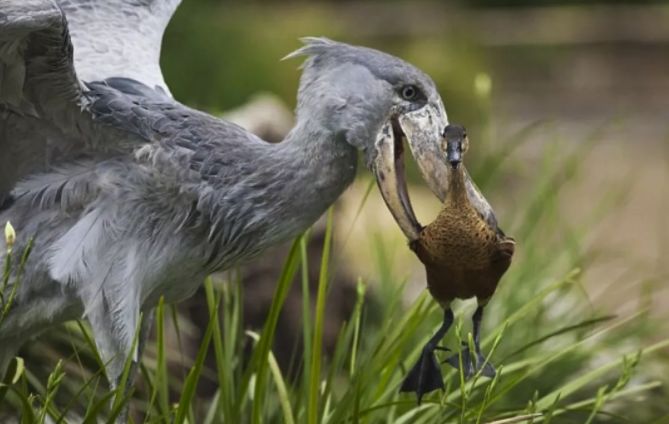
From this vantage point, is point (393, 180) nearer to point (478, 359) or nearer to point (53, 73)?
point (478, 359)

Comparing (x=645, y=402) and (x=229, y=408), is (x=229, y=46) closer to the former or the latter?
(x=645, y=402)

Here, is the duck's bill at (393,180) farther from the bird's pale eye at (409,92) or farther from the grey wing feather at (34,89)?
the grey wing feather at (34,89)

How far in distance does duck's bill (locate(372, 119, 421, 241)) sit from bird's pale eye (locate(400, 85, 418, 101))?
5 cm

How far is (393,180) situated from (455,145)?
17 cm

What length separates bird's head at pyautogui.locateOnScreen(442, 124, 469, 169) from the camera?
2.79 metres

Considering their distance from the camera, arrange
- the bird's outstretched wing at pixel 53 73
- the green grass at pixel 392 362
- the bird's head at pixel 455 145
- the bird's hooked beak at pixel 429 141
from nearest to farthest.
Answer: the bird's head at pixel 455 145 → the bird's hooked beak at pixel 429 141 → the bird's outstretched wing at pixel 53 73 → the green grass at pixel 392 362

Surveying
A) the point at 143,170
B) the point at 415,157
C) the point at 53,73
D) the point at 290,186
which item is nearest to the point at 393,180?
the point at 415,157

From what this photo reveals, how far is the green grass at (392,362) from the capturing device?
3.25 metres

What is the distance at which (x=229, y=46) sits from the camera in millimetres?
9336

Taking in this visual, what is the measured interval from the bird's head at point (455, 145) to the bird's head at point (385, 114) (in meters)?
0.09

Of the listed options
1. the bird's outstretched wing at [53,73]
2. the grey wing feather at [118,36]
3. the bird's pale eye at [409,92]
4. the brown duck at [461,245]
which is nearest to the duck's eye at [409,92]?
the bird's pale eye at [409,92]

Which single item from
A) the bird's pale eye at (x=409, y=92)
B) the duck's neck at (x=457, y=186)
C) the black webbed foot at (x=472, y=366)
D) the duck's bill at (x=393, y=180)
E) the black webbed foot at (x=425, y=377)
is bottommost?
the black webbed foot at (x=425, y=377)

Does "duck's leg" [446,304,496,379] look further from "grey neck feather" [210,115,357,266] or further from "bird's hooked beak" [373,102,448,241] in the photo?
"grey neck feather" [210,115,357,266]

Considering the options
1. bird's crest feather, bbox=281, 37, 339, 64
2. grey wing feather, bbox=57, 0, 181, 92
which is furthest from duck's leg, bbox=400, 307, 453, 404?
grey wing feather, bbox=57, 0, 181, 92
